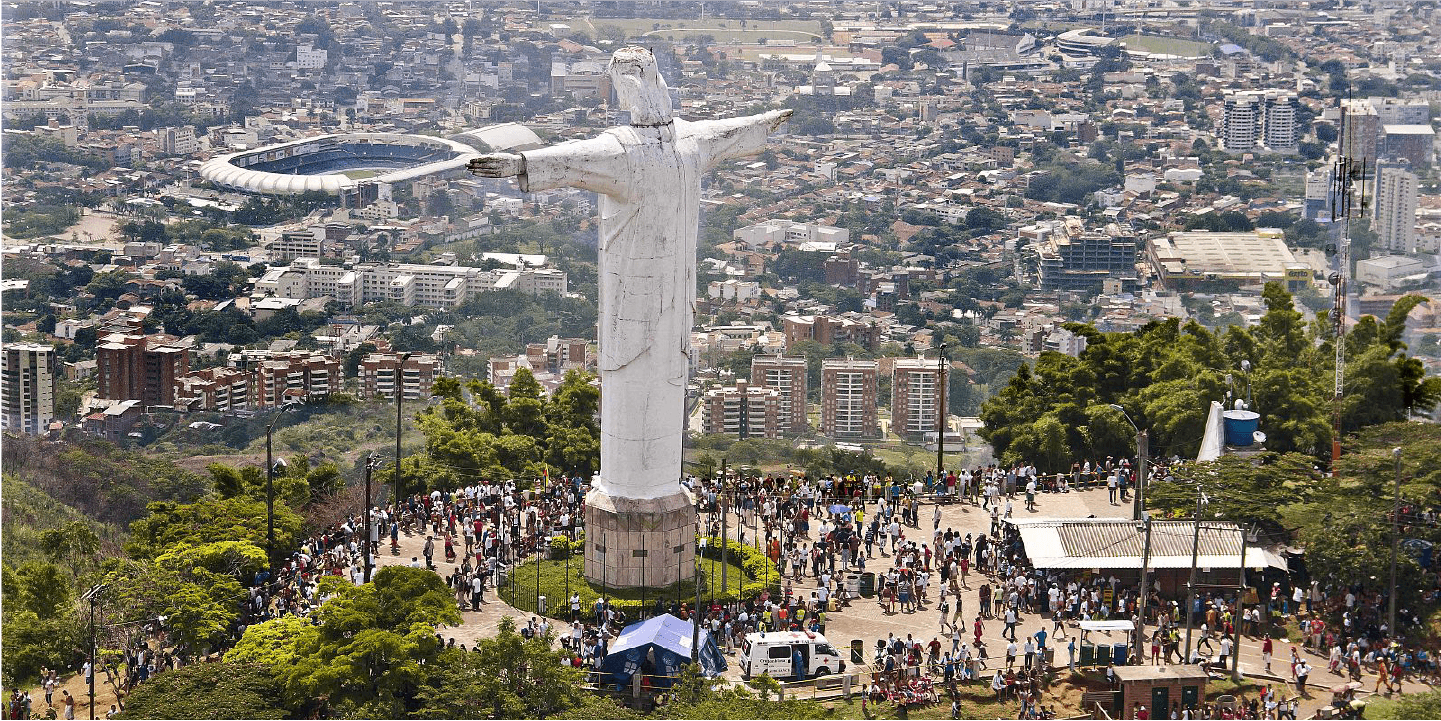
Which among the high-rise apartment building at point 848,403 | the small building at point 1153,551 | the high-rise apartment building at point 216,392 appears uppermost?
the small building at point 1153,551

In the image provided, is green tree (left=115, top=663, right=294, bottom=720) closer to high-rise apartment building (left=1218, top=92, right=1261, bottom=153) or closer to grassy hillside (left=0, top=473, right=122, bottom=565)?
grassy hillside (left=0, top=473, right=122, bottom=565)

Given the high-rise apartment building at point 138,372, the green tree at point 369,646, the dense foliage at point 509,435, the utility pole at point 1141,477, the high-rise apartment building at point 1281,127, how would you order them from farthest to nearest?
the high-rise apartment building at point 1281,127 → the high-rise apartment building at point 138,372 → the dense foliage at point 509,435 → the utility pole at point 1141,477 → the green tree at point 369,646

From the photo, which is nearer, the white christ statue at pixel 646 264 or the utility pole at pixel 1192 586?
the utility pole at pixel 1192 586

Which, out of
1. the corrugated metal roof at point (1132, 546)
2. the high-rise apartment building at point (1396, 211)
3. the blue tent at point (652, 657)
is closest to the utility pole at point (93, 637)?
the blue tent at point (652, 657)

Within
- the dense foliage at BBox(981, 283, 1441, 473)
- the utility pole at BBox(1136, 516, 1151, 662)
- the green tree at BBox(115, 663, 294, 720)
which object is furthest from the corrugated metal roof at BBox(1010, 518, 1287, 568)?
the green tree at BBox(115, 663, 294, 720)

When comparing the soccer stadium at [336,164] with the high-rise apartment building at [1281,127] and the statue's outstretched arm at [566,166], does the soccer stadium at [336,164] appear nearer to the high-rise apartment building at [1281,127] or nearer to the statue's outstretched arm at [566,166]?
the high-rise apartment building at [1281,127]

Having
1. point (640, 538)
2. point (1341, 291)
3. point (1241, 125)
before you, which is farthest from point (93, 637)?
point (1241, 125)
